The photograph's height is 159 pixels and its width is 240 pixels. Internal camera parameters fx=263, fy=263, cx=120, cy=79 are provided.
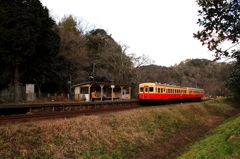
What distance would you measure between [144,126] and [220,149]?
7.55 meters

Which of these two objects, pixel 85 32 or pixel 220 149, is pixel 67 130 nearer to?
pixel 220 149

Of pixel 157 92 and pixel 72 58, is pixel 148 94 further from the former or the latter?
pixel 72 58

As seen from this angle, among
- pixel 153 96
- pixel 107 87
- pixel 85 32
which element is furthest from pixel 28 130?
pixel 85 32

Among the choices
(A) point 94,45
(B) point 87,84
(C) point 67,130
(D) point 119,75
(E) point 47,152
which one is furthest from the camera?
(A) point 94,45

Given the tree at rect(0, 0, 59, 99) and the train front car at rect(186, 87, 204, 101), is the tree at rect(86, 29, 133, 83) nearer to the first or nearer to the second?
the train front car at rect(186, 87, 204, 101)

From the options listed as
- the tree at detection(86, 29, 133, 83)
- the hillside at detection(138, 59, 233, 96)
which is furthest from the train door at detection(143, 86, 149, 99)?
the hillside at detection(138, 59, 233, 96)

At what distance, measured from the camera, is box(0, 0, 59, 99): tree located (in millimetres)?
26953

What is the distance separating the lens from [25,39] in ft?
89.6

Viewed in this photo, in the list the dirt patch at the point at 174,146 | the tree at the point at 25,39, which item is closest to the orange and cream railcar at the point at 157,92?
the dirt patch at the point at 174,146

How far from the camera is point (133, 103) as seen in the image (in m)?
31.3

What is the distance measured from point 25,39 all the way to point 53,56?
5767 mm

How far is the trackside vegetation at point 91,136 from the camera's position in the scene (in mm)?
10141

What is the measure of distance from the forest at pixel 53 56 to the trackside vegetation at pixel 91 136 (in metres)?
6.50

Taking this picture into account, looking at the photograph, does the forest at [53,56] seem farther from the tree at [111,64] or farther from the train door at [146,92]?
the train door at [146,92]
